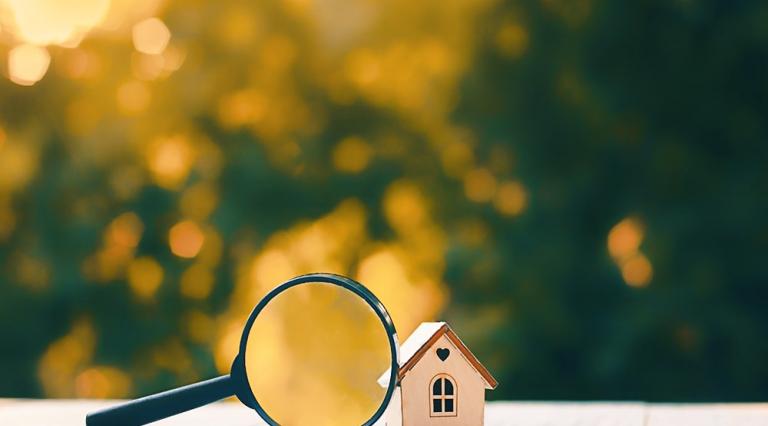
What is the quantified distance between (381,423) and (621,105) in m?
1.43

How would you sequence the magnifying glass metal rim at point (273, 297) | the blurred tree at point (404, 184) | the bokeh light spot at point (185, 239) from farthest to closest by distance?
the bokeh light spot at point (185, 239) → the blurred tree at point (404, 184) → the magnifying glass metal rim at point (273, 297)

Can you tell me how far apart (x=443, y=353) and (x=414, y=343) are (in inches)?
1.5

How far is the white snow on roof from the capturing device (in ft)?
3.28

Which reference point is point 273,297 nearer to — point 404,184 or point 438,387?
point 438,387

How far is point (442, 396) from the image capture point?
3.29ft

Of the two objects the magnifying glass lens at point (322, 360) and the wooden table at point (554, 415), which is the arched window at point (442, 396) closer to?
the magnifying glass lens at point (322, 360)

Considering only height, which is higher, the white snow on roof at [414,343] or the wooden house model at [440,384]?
the white snow on roof at [414,343]

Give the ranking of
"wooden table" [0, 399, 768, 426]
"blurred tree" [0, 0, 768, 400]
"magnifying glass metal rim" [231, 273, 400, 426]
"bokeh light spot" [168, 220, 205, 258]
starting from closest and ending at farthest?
"magnifying glass metal rim" [231, 273, 400, 426], "wooden table" [0, 399, 768, 426], "blurred tree" [0, 0, 768, 400], "bokeh light spot" [168, 220, 205, 258]

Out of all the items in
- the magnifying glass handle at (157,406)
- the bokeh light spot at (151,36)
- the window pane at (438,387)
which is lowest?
the magnifying glass handle at (157,406)

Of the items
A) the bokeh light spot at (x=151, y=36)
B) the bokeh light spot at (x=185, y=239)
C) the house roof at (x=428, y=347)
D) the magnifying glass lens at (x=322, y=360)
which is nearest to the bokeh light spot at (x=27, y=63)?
the bokeh light spot at (x=151, y=36)

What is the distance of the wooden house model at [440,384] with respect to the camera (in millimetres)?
1000

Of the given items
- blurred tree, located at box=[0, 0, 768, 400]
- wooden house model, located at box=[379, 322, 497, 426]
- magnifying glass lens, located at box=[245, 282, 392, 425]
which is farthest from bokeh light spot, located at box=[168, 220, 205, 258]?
wooden house model, located at box=[379, 322, 497, 426]

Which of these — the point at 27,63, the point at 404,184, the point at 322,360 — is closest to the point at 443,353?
the point at 322,360

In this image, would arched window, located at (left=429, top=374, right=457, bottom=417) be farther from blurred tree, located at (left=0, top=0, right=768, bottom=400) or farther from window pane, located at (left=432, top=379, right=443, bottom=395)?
blurred tree, located at (left=0, top=0, right=768, bottom=400)
